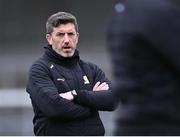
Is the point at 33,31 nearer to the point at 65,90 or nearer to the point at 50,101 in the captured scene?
the point at 65,90

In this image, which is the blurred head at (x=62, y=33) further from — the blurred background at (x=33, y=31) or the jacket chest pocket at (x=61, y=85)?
the blurred background at (x=33, y=31)

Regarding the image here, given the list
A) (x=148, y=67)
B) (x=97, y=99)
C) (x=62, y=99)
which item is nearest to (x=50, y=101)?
(x=62, y=99)

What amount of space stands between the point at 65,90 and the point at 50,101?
0.58 ft

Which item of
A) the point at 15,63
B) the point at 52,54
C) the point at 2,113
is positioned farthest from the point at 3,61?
the point at 52,54

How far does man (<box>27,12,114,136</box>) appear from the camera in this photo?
179 inches

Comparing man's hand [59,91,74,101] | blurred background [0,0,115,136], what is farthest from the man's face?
blurred background [0,0,115,136]

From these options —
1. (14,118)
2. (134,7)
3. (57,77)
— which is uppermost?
(134,7)

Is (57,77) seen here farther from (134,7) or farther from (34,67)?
(134,7)

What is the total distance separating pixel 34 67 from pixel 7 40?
12.2 m

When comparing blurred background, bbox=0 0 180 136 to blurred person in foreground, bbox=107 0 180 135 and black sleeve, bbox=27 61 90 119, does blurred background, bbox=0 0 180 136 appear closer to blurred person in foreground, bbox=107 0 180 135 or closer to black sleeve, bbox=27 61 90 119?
black sleeve, bbox=27 61 90 119

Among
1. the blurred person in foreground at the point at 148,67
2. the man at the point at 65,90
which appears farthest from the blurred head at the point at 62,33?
the blurred person in foreground at the point at 148,67

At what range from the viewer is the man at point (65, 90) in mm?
4535

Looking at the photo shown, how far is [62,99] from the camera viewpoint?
4520 millimetres

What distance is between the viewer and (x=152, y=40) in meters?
2.87
